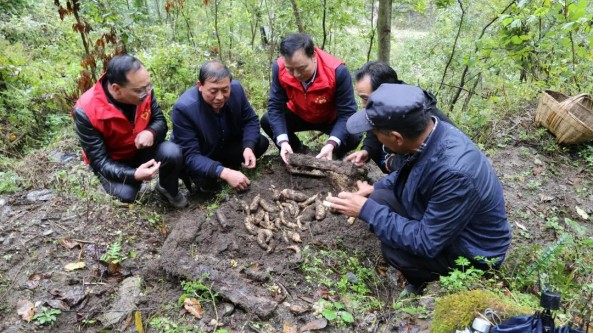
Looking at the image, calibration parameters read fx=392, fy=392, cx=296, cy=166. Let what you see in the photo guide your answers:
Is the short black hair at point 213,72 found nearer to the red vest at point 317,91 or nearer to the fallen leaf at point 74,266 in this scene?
the red vest at point 317,91

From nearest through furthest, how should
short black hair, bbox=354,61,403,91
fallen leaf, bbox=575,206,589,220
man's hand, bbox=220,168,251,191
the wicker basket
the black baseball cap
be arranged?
the black baseball cap → short black hair, bbox=354,61,403,91 → man's hand, bbox=220,168,251,191 → fallen leaf, bbox=575,206,589,220 → the wicker basket

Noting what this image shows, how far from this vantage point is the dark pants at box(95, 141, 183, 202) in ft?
14.2

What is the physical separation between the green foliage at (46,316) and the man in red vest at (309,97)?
8.96 ft

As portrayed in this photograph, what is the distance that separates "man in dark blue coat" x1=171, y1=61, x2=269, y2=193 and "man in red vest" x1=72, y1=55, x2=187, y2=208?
0.76 ft

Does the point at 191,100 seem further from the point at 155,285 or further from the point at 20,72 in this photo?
the point at 20,72

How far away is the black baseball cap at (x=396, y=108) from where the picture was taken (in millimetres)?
2590

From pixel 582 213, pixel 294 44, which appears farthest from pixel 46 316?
pixel 582 213

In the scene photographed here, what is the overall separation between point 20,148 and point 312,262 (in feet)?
17.7

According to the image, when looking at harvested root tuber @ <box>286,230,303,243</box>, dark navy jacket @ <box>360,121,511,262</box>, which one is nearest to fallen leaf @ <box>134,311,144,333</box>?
harvested root tuber @ <box>286,230,303,243</box>

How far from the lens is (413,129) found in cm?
267

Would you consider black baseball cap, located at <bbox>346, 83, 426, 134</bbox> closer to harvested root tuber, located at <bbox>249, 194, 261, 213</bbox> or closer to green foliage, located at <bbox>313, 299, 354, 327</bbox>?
green foliage, located at <bbox>313, 299, 354, 327</bbox>

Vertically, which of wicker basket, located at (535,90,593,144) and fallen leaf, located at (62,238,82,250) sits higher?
wicker basket, located at (535,90,593,144)

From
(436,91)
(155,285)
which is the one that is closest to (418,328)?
(155,285)

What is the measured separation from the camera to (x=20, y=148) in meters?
6.18
